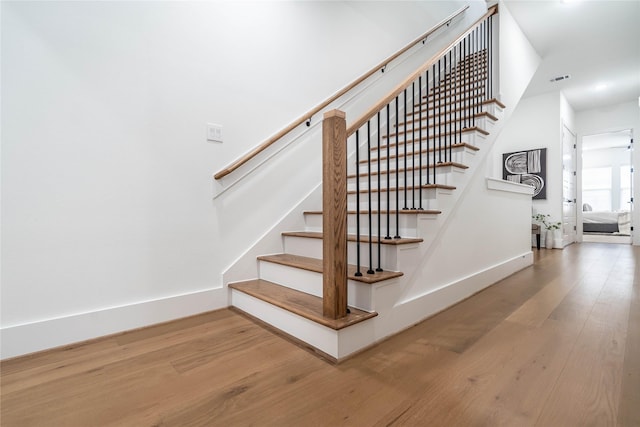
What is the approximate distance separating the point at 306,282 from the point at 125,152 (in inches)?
50.9

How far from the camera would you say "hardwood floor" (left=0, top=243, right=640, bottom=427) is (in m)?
0.98

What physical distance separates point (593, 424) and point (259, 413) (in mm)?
1057

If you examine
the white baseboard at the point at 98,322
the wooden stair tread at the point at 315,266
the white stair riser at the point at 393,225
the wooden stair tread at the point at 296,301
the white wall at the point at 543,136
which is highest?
the white wall at the point at 543,136

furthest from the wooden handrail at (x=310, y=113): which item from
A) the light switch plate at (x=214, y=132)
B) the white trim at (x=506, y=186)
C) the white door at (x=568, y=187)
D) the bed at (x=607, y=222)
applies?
the bed at (x=607, y=222)

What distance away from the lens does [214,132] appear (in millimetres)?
2055

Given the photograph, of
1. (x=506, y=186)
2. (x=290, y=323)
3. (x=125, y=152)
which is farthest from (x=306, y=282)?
(x=506, y=186)

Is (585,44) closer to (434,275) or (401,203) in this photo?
(401,203)

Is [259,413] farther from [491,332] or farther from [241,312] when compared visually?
[491,332]

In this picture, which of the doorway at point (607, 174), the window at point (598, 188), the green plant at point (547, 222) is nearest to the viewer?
the green plant at point (547, 222)

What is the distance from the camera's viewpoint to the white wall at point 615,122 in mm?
5668

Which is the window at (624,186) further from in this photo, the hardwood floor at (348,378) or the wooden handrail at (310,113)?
the hardwood floor at (348,378)

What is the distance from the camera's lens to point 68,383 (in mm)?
1191

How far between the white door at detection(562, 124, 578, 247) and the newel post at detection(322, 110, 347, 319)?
5776 millimetres

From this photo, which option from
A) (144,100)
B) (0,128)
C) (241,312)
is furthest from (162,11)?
(241,312)
